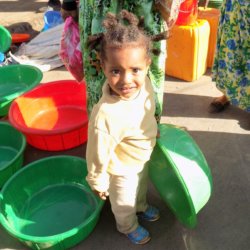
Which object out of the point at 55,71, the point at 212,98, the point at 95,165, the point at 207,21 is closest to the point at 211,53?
the point at 207,21

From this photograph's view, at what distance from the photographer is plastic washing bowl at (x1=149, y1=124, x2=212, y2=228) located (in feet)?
5.05

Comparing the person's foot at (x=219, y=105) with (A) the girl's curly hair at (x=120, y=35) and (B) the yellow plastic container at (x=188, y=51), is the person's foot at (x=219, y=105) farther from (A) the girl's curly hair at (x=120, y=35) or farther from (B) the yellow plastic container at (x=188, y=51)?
(A) the girl's curly hair at (x=120, y=35)

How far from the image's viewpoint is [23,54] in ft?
12.3

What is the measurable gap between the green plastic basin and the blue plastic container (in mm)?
561

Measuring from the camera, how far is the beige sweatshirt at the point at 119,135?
1.35 meters

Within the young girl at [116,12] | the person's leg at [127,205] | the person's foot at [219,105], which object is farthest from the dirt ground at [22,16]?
the person's leg at [127,205]

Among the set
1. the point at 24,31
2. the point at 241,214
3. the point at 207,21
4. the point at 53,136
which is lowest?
the point at 241,214

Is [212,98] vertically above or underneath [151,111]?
underneath

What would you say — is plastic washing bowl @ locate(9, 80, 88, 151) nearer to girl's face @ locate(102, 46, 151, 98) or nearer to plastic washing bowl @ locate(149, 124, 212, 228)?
plastic washing bowl @ locate(149, 124, 212, 228)

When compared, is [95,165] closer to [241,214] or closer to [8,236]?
[8,236]

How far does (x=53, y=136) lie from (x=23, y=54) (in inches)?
68.6

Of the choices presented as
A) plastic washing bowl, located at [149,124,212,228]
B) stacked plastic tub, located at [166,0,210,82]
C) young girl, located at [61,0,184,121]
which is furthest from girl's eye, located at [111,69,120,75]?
stacked plastic tub, located at [166,0,210,82]

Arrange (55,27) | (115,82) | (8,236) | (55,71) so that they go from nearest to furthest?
1. (115,82)
2. (8,236)
3. (55,71)
4. (55,27)

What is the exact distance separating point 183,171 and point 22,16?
4.18 metres
